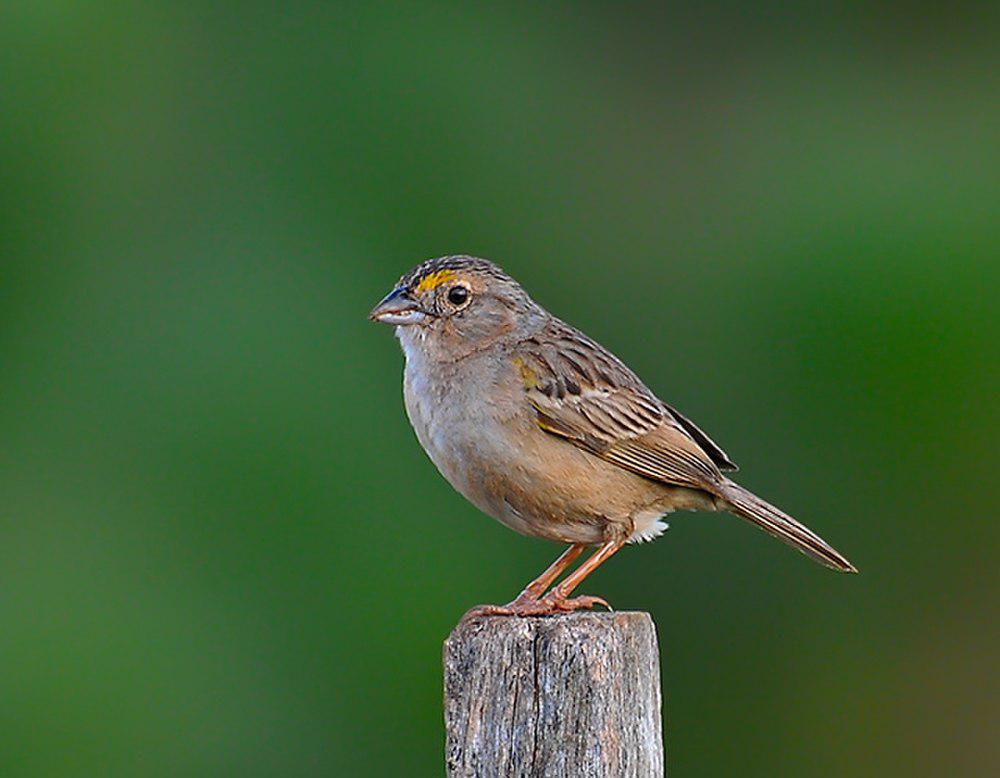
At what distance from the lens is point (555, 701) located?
16.4 ft

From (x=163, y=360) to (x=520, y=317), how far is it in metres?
4.28

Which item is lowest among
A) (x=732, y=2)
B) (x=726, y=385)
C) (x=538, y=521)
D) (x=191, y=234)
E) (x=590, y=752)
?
(x=590, y=752)

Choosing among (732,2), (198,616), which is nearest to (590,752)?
(198,616)

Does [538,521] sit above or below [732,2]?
below

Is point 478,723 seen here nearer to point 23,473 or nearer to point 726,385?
point 726,385

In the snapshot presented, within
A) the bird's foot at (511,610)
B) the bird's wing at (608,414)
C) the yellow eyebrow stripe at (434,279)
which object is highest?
the yellow eyebrow stripe at (434,279)

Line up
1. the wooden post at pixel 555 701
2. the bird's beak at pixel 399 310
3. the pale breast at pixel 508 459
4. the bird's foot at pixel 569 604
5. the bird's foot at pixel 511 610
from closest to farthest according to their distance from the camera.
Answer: the wooden post at pixel 555 701 < the bird's foot at pixel 511 610 < the bird's foot at pixel 569 604 < the pale breast at pixel 508 459 < the bird's beak at pixel 399 310

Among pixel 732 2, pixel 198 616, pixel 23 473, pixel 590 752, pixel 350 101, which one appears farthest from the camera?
pixel 732 2

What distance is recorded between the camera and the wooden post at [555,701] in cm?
495

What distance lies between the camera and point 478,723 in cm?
505

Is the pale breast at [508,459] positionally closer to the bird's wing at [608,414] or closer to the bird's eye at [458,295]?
the bird's wing at [608,414]

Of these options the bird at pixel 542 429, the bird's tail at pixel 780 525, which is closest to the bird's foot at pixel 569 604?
the bird at pixel 542 429

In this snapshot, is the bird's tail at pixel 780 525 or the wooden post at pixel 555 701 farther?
the bird's tail at pixel 780 525

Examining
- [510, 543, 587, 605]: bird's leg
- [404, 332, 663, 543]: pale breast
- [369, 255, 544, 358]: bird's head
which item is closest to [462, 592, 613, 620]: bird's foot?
[510, 543, 587, 605]: bird's leg
